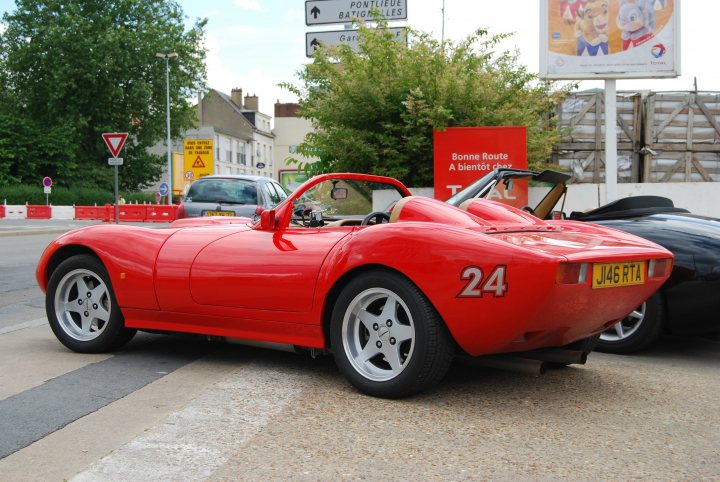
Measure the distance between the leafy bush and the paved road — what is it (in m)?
41.8

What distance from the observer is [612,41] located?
39.8 feet

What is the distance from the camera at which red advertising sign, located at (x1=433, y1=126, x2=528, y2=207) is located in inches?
415

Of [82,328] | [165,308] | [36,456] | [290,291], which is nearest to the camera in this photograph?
[36,456]

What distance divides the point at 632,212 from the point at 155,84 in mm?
44890

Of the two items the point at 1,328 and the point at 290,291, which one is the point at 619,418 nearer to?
the point at 290,291

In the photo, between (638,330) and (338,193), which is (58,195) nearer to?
(338,193)

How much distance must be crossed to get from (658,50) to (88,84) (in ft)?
129

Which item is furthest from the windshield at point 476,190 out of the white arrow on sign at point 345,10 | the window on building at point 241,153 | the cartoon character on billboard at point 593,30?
the window on building at point 241,153

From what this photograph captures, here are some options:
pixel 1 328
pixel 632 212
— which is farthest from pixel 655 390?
pixel 1 328

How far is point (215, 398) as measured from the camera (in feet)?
12.0

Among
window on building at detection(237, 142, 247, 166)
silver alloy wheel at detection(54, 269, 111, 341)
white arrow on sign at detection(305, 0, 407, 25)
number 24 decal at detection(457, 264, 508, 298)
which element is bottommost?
silver alloy wheel at detection(54, 269, 111, 341)

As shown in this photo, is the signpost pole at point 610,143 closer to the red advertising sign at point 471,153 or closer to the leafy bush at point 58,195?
the red advertising sign at point 471,153

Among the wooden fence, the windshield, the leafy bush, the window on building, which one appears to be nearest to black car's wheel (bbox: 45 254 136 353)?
the windshield

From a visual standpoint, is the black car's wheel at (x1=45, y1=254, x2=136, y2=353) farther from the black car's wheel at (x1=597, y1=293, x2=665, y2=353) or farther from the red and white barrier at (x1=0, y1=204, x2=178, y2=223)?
the red and white barrier at (x1=0, y1=204, x2=178, y2=223)
